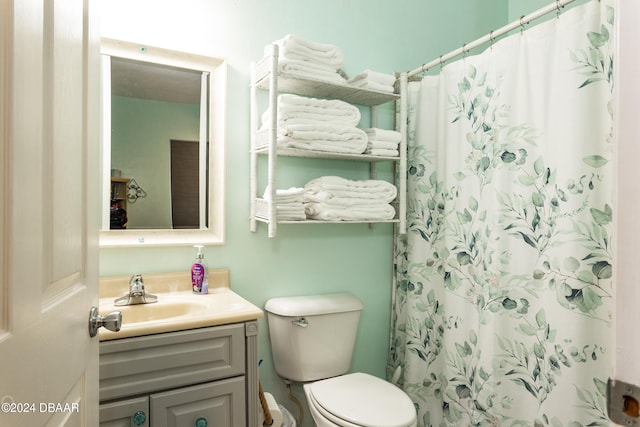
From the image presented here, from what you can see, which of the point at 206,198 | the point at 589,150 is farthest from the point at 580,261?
the point at 206,198

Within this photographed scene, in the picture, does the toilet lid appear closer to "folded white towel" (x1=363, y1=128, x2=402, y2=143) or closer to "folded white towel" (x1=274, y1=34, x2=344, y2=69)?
"folded white towel" (x1=363, y1=128, x2=402, y2=143)

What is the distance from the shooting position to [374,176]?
2010mm

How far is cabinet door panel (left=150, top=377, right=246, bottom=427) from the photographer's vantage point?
3.85 ft

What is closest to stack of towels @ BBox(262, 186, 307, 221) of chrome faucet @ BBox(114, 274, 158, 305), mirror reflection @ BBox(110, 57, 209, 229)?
mirror reflection @ BBox(110, 57, 209, 229)

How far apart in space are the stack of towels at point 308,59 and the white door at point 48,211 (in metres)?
0.81

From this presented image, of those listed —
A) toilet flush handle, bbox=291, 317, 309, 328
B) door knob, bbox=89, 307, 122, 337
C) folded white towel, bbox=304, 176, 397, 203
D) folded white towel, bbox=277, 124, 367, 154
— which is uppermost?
folded white towel, bbox=277, 124, 367, 154

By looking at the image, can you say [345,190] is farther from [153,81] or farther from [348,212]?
[153,81]

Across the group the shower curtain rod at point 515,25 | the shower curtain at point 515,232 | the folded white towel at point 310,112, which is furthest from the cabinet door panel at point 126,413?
the shower curtain rod at point 515,25

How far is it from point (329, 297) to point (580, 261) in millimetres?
994

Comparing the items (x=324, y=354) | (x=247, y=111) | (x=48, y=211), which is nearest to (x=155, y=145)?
(x=247, y=111)

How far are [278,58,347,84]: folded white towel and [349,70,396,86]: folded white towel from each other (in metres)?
0.12

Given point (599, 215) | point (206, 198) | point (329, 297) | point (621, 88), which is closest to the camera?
point (621, 88)

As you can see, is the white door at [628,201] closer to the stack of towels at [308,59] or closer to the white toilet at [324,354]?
the white toilet at [324,354]

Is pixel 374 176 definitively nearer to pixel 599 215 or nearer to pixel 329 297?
pixel 329 297
